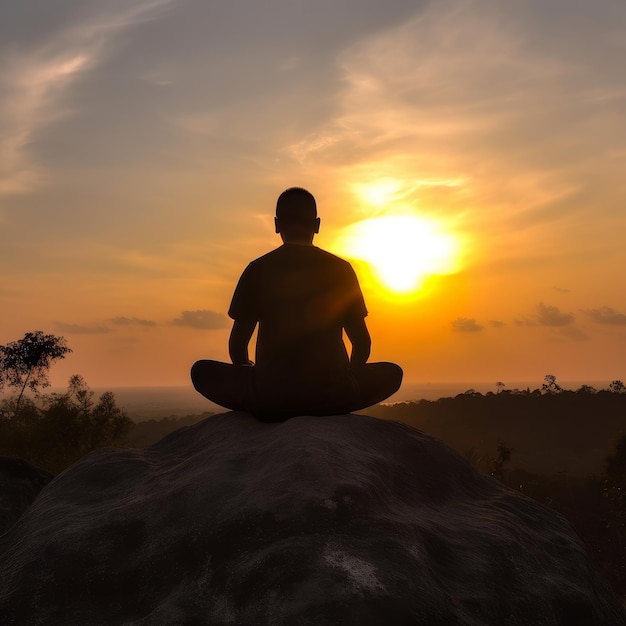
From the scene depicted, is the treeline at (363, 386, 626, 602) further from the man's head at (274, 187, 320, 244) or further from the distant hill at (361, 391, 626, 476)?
the man's head at (274, 187, 320, 244)

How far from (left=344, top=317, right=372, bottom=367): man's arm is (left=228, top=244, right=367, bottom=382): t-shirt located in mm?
87

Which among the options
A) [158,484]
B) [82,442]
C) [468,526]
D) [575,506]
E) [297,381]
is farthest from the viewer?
[575,506]

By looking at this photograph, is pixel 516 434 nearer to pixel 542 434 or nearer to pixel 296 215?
pixel 542 434

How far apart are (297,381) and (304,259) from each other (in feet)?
5.45

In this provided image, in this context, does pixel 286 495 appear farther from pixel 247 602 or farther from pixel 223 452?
pixel 223 452

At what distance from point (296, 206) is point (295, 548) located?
498cm

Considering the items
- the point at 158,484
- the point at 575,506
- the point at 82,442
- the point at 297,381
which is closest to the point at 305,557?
the point at 158,484

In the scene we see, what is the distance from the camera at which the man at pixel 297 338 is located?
24.9 ft

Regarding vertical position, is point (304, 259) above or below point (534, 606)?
above

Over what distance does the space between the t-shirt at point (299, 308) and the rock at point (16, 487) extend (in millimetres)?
5749

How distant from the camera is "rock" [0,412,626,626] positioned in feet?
14.1

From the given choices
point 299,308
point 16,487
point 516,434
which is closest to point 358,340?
point 299,308

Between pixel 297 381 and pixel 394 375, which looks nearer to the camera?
pixel 297 381

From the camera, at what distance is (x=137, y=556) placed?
5180 millimetres
